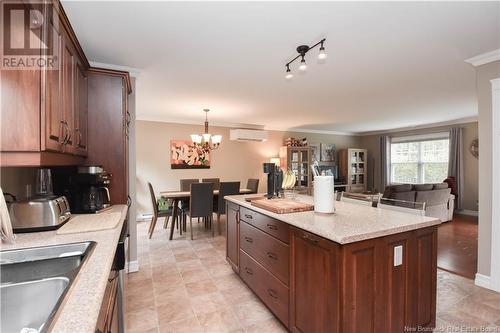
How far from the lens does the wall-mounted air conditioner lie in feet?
19.2

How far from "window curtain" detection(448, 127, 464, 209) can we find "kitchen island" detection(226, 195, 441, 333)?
5635 mm

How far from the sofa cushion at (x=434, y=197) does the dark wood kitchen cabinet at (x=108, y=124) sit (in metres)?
5.00

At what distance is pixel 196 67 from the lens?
8.74 feet

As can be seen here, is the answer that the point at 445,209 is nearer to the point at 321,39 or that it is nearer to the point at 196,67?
the point at 321,39

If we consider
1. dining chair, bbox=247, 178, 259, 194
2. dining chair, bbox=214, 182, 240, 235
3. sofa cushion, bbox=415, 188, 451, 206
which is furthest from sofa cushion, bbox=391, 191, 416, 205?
dining chair, bbox=214, 182, 240, 235

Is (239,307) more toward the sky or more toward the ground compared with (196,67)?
more toward the ground

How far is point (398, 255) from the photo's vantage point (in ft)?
4.90

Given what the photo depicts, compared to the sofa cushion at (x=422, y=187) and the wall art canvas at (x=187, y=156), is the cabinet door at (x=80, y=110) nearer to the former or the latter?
the wall art canvas at (x=187, y=156)

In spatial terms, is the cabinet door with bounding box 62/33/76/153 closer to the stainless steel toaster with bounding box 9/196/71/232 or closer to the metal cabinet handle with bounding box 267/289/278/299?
the stainless steel toaster with bounding box 9/196/71/232

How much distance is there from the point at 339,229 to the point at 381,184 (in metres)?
7.37

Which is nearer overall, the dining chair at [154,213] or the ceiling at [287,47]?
the ceiling at [287,47]

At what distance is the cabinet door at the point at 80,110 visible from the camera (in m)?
1.86

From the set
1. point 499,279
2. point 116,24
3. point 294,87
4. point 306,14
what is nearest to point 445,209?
point 499,279

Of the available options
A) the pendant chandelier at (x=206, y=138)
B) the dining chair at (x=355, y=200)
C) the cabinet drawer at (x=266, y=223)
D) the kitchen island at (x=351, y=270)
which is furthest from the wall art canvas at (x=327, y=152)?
the kitchen island at (x=351, y=270)
